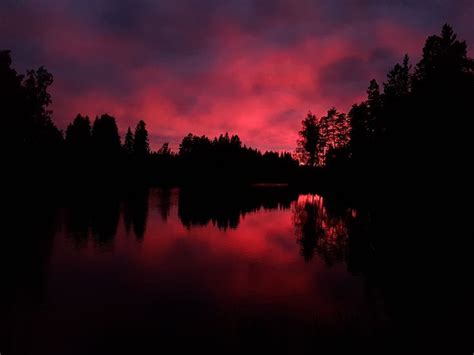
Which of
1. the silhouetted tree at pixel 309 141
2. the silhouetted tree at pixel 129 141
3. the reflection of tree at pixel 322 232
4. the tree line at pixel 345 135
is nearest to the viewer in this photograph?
the reflection of tree at pixel 322 232

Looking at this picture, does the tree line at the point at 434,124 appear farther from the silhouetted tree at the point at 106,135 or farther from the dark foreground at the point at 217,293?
the silhouetted tree at the point at 106,135

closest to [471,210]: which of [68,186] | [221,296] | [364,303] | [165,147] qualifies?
[364,303]

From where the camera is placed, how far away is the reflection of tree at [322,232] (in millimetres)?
22781

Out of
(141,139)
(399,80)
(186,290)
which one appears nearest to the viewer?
(186,290)

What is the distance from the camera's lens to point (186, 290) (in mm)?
15844

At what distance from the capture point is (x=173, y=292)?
50.9ft

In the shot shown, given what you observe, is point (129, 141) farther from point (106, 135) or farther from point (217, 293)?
point (217, 293)

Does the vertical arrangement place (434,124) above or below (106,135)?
below

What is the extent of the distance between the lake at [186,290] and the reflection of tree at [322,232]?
16cm

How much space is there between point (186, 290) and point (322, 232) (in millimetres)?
16696

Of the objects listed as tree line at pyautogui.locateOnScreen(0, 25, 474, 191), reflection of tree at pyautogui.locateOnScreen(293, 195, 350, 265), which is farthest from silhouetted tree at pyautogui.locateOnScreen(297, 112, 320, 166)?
reflection of tree at pyautogui.locateOnScreen(293, 195, 350, 265)

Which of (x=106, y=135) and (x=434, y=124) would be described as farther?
(x=106, y=135)

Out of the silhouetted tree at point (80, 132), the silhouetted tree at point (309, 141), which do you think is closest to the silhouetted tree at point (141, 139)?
the silhouetted tree at point (80, 132)

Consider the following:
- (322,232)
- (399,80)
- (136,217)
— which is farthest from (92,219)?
Result: (399,80)
